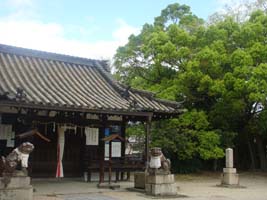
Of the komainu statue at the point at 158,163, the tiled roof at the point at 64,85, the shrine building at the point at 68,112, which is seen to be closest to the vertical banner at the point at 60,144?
the shrine building at the point at 68,112

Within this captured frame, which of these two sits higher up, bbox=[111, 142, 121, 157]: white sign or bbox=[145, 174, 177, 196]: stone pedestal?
bbox=[111, 142, 121, 157]: white sign

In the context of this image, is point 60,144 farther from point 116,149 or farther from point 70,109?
point 70,109

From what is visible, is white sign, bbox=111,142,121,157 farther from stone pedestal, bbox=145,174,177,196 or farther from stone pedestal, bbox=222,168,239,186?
stone pedestal, bbox=222,168,239,186

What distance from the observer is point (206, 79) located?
2306cm

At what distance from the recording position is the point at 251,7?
99.6ft

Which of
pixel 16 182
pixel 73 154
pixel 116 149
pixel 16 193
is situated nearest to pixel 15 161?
pixel 16 182

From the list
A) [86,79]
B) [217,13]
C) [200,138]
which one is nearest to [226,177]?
[200,138]

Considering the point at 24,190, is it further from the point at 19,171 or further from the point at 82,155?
the point at 82,155

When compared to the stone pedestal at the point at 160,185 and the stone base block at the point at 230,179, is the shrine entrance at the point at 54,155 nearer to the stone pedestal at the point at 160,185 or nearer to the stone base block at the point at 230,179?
the stone pedestal at the point at 160,185

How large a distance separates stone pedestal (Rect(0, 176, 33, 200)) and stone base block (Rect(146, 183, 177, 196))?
4456mm

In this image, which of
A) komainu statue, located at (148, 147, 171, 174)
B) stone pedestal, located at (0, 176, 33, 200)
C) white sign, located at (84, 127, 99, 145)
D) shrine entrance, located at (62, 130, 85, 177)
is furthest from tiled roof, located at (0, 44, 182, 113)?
stone pedestal, located at (0, 176, 33, 200)

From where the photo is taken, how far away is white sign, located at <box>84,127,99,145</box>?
1802 centimetres

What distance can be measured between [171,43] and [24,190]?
16037mm

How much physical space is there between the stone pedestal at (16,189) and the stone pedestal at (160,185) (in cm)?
446
